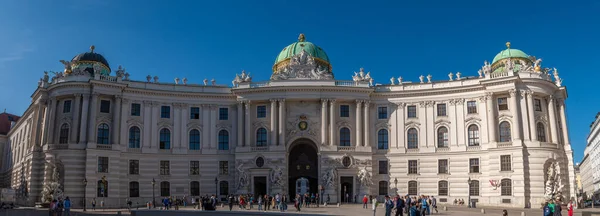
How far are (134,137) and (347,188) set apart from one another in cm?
2553

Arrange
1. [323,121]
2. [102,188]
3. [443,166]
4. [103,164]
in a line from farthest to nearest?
[323,121] < [443,166] < [103,164] < [102,188]

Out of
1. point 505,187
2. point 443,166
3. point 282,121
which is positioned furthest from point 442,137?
point 282,121

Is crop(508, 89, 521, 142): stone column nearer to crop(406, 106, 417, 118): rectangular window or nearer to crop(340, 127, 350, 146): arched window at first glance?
crop(406, 106, 417, 118): rectangular window

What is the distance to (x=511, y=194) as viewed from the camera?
60500mm

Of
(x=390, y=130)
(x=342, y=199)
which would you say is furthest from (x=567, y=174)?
(x=342, y=199)

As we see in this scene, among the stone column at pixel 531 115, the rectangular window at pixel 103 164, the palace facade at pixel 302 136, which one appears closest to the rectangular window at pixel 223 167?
the palace facade at pixel 302 136

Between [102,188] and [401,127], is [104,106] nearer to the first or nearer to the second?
[102,188]

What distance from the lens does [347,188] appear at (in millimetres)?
66875

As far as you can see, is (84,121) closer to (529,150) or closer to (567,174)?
(529,150)

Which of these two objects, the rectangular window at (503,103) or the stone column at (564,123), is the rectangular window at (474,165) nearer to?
the rectangular window at (503,103)

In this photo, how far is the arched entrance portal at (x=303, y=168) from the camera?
226 feet

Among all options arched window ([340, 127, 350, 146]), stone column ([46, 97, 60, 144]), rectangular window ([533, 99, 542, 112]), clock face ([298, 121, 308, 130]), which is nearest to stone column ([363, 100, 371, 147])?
arched window ([340, 127, 350, 146])

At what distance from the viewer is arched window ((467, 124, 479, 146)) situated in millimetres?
65188

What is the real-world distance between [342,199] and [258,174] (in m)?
10.3
